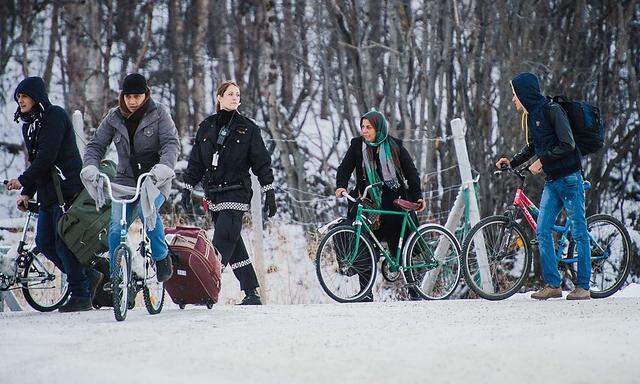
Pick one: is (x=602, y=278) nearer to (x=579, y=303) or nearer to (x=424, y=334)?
(x=579, y=303)

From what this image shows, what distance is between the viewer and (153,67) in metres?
28.8

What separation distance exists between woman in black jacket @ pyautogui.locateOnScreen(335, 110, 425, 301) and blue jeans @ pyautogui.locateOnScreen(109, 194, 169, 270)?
254 cm

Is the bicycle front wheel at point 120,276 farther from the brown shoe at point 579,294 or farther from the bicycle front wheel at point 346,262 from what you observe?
the brown shoe at point 579,294

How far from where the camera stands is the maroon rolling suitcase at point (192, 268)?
9984 mm

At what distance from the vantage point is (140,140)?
958cm

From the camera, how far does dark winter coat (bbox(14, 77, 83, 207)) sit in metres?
10.2

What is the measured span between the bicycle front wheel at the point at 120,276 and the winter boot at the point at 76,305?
144 cm

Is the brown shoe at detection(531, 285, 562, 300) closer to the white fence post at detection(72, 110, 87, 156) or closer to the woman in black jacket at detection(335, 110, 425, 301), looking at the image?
the woman in black jacket at detection(335, 110, 425, 301)

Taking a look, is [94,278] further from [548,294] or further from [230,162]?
[548,294]

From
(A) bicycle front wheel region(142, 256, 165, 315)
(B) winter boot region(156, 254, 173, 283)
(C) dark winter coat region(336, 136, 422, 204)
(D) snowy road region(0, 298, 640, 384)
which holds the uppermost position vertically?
(C) dark winter coat region(336, 136, 422, 204)

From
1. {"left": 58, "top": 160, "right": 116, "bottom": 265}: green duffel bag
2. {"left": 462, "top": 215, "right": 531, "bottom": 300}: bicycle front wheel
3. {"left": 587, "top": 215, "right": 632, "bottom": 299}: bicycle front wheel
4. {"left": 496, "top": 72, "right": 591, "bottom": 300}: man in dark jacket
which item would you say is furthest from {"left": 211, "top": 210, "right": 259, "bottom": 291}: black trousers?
{"left": 587, "top": 215, "right": 632, "bottom": 299}: bicycle front wheel

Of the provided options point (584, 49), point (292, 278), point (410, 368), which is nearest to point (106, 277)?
point (410, 368)

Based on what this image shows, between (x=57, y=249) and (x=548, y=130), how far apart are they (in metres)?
4.04

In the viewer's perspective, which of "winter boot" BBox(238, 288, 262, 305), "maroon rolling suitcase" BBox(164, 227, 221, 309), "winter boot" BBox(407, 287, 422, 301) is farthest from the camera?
"winter boot" BBox(407, 287, 422, 301)
